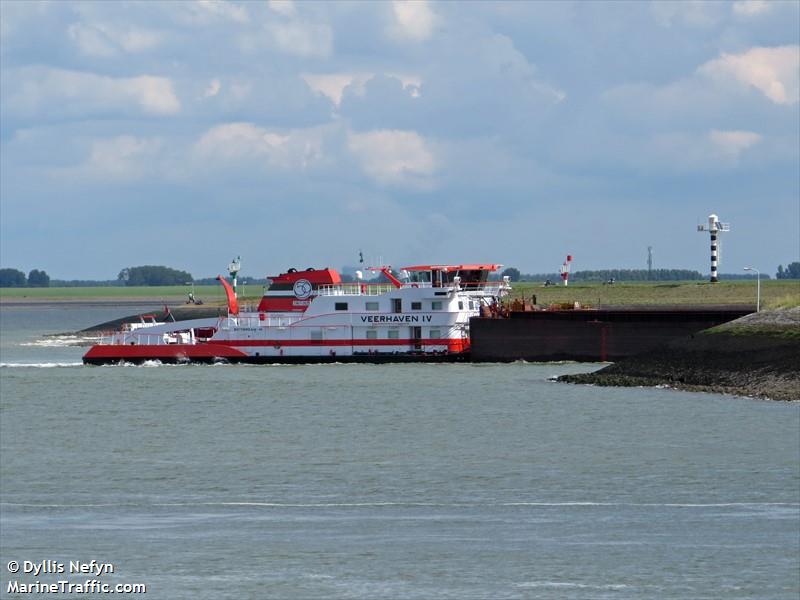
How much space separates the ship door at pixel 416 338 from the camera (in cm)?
6650

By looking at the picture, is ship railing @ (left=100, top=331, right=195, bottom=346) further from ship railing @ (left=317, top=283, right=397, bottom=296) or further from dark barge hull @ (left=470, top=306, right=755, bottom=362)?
dark barge hull @ (left=470, top=306, right=755, bottom=362)

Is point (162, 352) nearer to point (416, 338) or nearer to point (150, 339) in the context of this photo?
point (150, 339)

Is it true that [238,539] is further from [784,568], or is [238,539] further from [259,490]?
[784,568]

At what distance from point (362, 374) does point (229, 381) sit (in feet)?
20.2

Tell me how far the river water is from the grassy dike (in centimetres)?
183

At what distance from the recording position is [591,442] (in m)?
38.6

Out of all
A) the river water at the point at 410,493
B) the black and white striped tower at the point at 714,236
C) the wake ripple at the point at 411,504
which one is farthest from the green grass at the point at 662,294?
the wake ripple at the point at 411,504

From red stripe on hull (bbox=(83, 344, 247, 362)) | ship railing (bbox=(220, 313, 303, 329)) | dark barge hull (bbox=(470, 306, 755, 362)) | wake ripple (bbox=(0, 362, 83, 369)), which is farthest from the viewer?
wake ripple (bbox=(0, 362, 83, 369))

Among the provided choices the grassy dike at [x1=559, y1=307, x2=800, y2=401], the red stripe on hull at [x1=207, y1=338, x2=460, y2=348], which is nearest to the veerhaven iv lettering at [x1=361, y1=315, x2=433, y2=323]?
the red stripe on hull at [x1=207, y1=338, x2=460, y2=348]

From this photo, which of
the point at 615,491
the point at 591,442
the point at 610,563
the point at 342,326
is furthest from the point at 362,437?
the point at 342,326

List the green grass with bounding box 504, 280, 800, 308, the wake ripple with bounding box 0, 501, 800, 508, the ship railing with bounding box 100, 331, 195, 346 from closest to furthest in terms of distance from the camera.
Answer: the wake ripple with bounding box 0, 501, 800, 508, the ship railing with bounding box 100, 331, 195, 346, the green grass with bounding box 504, 280, 800, 308

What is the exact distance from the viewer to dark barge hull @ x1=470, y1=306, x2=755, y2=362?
64625 millimetres

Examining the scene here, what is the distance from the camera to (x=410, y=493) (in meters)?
31.2

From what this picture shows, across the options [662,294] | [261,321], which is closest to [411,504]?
[261,321]
